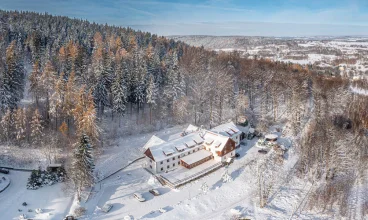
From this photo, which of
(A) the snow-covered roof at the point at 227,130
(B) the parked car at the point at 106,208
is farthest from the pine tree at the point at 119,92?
(B) the parked car at the point at 106,208

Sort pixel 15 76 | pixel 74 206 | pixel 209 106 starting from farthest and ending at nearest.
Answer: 1. pixel 209 106
2. pixel 15 76
3. pixel 74 206

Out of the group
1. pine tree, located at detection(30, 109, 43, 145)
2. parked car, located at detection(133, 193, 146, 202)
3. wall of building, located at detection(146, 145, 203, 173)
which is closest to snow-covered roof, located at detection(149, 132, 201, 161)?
wall of building, located at detection(146, 145, 203, 173)

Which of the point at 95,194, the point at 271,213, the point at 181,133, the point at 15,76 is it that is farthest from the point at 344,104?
the point at 15,76

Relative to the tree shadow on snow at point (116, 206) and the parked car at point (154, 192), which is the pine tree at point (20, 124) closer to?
the tree shadow on snow at point (116, 206)

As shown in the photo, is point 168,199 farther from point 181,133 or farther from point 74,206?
Result: point 181,133

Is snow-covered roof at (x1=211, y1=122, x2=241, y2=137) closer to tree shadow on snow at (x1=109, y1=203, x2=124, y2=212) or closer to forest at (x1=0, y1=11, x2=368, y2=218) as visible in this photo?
forest at (x1=0, y1=11, x2=368, y2=218)

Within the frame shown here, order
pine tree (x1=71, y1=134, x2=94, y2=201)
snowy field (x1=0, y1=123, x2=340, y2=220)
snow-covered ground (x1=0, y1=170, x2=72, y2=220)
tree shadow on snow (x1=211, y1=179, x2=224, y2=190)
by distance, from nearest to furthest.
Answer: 1. snow-covered ground (x1=0, y1=170, x2=72, y2=220)
2. snowy field (x1=0, y1=123, x2=340, y2=220)
3. pine tree (x1=71, y1=134, x2=94, y2=201)
4. tree shadow on snow (x1=211, y1=179, x2=224, y2=190)
